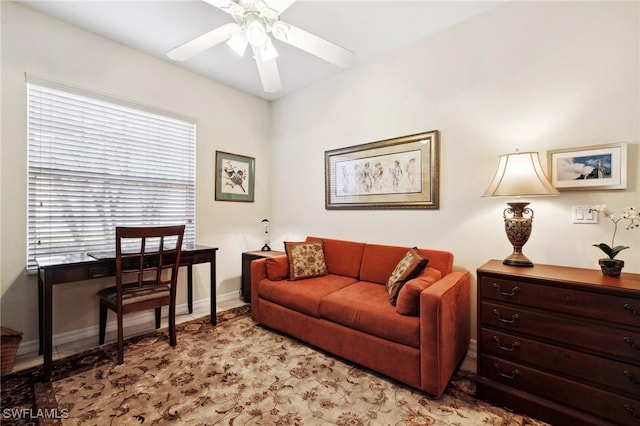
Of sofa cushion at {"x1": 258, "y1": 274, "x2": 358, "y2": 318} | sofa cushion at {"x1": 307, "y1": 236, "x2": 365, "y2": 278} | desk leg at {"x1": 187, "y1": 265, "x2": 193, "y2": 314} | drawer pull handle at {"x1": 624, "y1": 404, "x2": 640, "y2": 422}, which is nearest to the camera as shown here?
drawer pull handle at {"x1": 624, "y1": 404, "x2": 640, "y2": 422}

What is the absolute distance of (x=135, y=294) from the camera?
7.43 ft

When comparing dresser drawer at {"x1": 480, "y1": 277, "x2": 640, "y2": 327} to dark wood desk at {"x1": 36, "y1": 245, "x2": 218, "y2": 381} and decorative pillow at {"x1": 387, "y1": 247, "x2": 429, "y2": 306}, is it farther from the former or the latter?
dark wood desk at {"x1": 36, "y1": 245, "x2": 218, "y2": 381}

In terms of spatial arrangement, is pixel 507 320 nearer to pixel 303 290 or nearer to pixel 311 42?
pixel 303 290

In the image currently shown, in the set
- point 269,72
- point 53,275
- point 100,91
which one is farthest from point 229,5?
point 53,275

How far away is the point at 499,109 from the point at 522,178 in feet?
2.40

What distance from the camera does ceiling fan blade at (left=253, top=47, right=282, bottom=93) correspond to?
6.59 ft

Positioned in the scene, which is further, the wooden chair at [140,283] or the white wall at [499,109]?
the wooden chair at [140,283]

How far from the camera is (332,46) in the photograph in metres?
1.90

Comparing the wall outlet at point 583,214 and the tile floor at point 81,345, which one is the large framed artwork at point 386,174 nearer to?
the wall outlet at point 583,214

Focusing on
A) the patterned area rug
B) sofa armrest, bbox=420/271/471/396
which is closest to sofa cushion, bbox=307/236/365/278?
the patterned area rug

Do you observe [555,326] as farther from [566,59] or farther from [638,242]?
[566,59]

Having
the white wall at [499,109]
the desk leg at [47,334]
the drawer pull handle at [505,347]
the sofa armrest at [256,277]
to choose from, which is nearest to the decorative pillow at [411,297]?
the drawer pull handle at [505,347]

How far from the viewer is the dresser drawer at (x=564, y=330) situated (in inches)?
53.7

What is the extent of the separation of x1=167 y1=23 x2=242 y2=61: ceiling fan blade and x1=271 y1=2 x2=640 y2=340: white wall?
1.65 m
